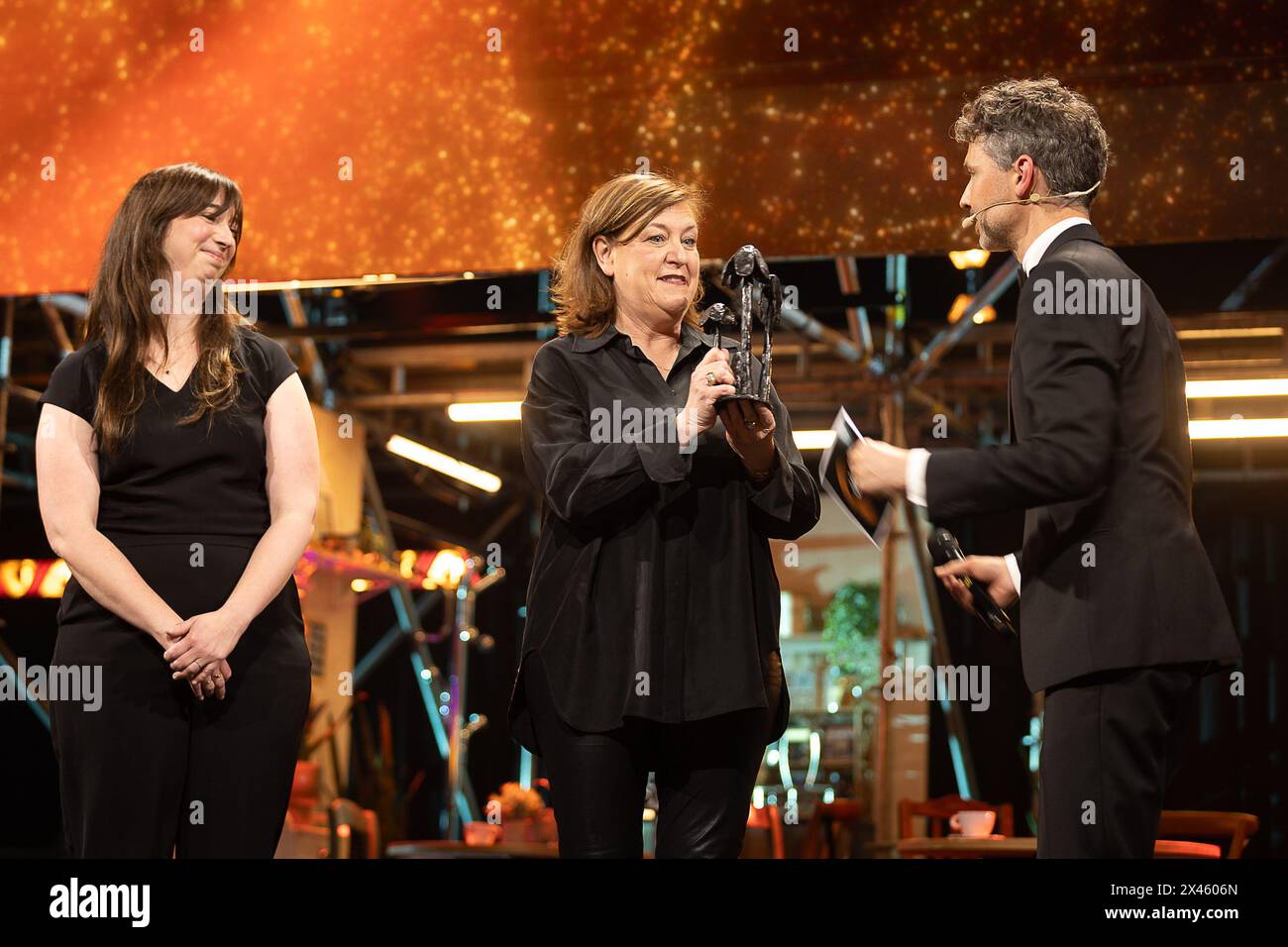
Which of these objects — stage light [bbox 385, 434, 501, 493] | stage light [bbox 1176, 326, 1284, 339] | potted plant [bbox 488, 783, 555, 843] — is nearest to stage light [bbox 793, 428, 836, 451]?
stage light [bbox 1176, 326, 1284, 339]

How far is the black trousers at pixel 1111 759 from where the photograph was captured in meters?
1.83

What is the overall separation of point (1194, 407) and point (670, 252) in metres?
8.14

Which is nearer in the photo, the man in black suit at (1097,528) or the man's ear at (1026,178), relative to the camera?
the man in black suit at (1097,528)

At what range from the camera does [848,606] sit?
10508 millimetres

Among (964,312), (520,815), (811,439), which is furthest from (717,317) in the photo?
(811,439)

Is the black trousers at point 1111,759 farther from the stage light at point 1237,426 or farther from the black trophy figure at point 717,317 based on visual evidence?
the stage light at point 1237,426

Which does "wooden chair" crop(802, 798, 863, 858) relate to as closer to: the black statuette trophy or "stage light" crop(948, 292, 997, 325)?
"stage light" crop(948, 292, 997, 325)

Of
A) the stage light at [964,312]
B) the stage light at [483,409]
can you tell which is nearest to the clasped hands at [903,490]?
the stage light at [964,312]

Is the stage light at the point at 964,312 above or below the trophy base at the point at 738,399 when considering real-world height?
above

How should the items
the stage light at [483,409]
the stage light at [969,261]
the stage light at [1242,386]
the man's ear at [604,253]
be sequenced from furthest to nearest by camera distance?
the stage light at [483,409] < the stage light at [1242,386] < the stage light at [969,261] < the man's ear at [604,253]

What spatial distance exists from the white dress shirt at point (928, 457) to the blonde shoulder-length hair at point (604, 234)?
1.66ft

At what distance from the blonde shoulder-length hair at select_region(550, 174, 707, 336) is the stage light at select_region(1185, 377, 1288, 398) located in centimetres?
635
